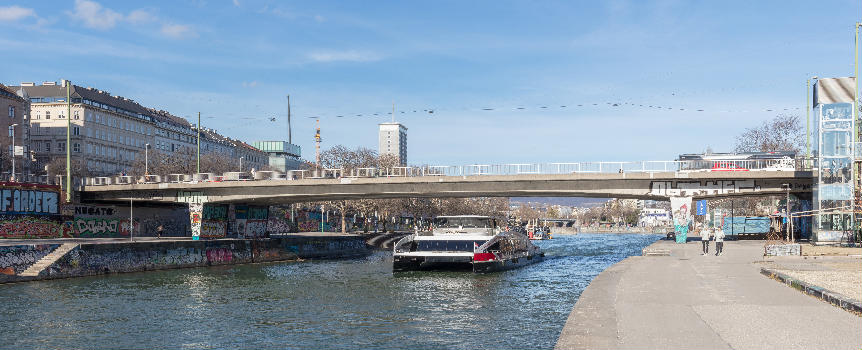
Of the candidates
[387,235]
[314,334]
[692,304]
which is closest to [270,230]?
[387,235]

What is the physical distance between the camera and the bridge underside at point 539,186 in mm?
63688

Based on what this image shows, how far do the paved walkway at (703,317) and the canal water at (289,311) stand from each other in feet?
8.71

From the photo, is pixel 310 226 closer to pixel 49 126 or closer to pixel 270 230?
pixel 270 230

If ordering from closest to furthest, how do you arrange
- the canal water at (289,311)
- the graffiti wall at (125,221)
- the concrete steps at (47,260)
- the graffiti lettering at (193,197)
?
the canal water at (289,311)
the concrete steps at (47,260)
the graffiti wall at (125,221)
the graffiti lettering at (193,197)

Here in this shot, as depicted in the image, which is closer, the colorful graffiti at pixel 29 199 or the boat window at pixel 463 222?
the boat window at pixel 463 222

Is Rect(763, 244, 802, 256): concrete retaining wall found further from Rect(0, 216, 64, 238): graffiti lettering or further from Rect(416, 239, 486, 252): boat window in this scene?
Rect(0, 216, 64, 238): graffiti lettering

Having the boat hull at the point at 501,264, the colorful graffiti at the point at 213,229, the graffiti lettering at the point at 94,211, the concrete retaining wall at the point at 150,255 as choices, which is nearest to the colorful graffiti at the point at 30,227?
the graffiti lettering at the point at 94,211

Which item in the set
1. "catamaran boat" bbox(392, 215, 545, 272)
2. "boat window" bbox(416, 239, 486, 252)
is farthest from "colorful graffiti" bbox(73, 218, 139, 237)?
"boat window" bbox(416, 239, 486, 252)

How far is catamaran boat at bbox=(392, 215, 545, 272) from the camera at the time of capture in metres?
50.6

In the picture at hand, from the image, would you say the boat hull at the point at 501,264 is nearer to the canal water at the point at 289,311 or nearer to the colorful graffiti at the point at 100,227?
the canal water at the point at 289,311

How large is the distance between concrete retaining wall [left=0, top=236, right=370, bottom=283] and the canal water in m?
1.26

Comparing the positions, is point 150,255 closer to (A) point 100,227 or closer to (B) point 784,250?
(A) point 100,227

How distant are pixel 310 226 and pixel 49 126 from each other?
2243 inches

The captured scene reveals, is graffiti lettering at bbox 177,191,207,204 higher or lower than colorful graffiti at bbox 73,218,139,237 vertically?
higher
